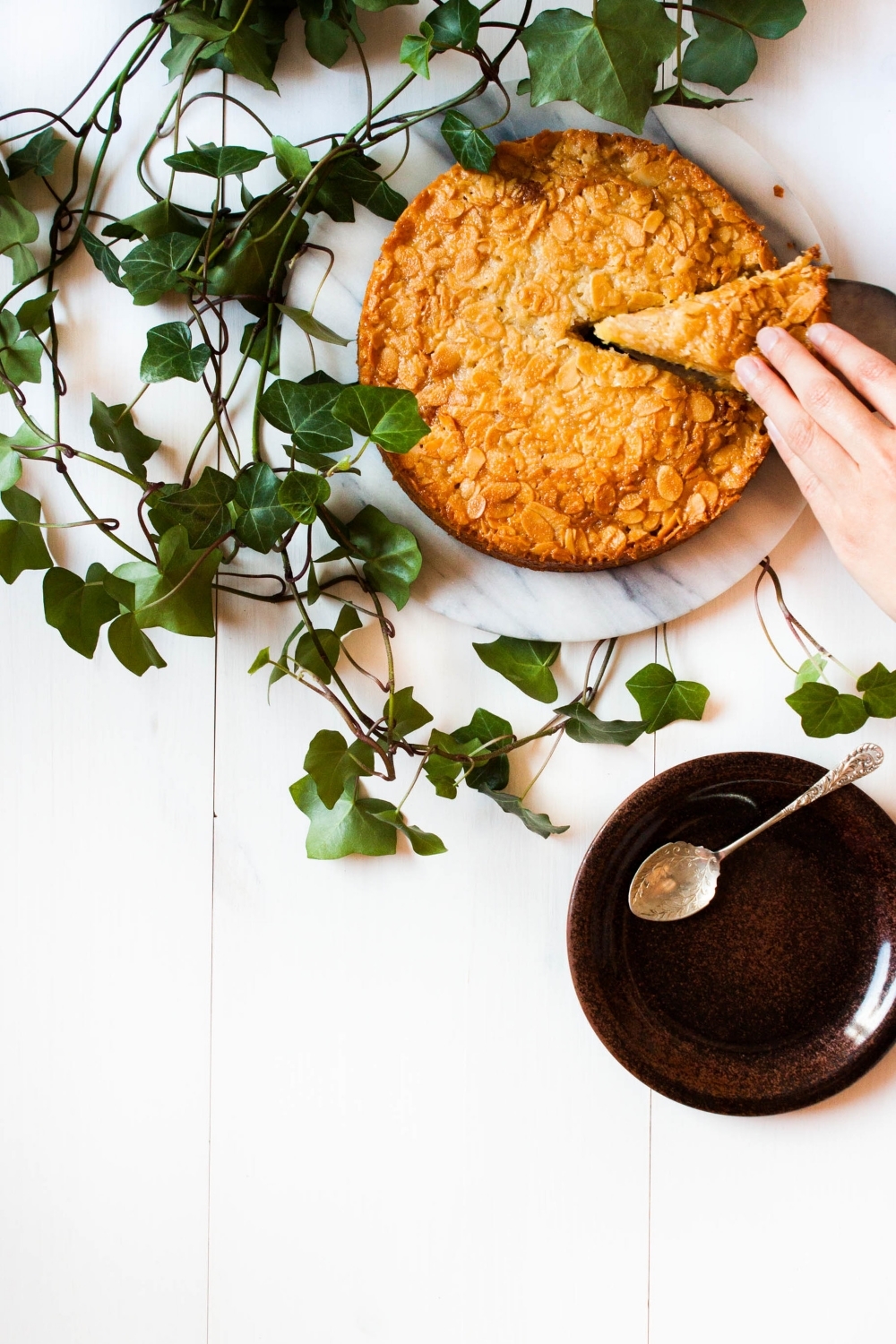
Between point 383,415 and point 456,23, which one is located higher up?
point 456,23

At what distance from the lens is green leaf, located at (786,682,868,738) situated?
102cm

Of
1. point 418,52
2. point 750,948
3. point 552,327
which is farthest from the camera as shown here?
point 750,948

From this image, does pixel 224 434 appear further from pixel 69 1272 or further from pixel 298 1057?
pixel 69 1272

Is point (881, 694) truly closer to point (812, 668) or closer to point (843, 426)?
point (812, 668)

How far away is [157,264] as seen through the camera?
96 centimetres

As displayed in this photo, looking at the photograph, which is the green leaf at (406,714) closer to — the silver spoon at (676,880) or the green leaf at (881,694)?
the silver spoon at (676,880)

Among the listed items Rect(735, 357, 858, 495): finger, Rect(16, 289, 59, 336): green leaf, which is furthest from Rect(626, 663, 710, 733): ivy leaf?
Rect(16, 289, 59, 336): green leaf

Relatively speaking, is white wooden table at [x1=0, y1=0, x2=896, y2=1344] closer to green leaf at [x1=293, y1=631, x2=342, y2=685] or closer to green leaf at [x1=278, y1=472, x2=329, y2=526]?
green leaf at [x1=293, y1=631, x2=342, y2=685]

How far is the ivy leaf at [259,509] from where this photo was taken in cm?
97

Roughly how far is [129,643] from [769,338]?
2.26 feet

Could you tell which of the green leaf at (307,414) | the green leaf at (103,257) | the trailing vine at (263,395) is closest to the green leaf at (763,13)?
the trailing vine at (263,395)

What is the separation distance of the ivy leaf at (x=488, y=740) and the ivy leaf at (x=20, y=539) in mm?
482

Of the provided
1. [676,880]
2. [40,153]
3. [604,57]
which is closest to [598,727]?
[676,880]

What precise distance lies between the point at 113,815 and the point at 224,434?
0.45 meters
